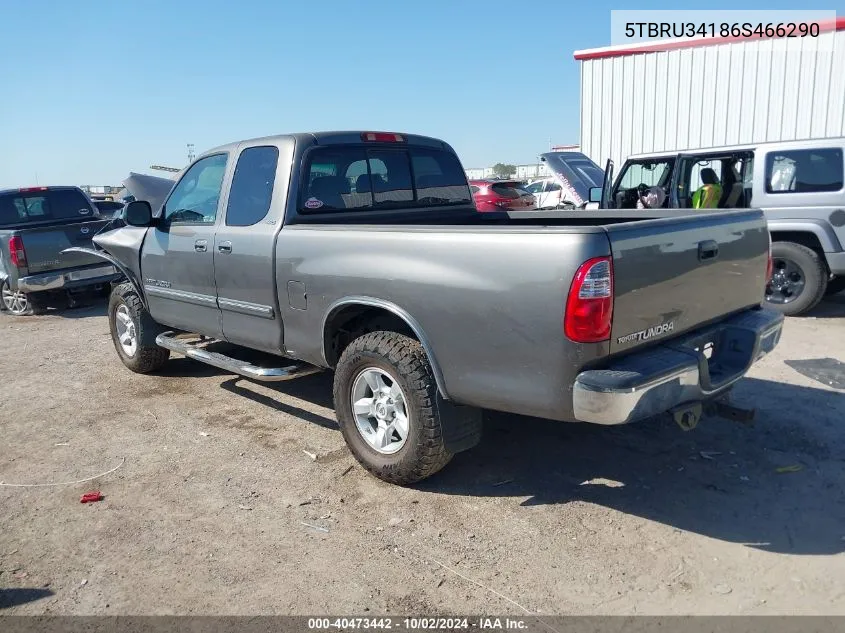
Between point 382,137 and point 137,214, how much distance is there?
6.68 feet

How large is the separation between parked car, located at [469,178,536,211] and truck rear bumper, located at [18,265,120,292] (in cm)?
778

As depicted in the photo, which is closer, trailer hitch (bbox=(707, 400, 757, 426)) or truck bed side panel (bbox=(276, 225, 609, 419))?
truck bed side panel (bbox=(276, 225, 609, 419))

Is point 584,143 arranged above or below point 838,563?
above

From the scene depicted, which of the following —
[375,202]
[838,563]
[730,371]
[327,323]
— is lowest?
[838,563]

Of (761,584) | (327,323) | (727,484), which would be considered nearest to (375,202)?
(327,323)

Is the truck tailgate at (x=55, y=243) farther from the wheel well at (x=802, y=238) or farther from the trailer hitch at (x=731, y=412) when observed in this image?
the wheel well at (x=802, y=238)

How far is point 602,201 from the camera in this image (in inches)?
355

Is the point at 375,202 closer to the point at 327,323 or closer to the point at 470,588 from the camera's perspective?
the point at 327,323

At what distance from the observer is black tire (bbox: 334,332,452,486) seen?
3506 millimetres

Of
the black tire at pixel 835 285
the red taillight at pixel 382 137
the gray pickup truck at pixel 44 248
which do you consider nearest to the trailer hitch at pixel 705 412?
the red taillight at pixel 382 137

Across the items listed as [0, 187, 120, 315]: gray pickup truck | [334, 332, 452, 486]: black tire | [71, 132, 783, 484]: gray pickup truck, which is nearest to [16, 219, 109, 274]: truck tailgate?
[0, 187, 120, 315]: gray pickup truck

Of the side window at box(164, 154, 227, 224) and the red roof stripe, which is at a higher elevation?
the red roof stripe

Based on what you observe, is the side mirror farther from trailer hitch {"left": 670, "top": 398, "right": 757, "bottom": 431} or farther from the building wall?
the building wall

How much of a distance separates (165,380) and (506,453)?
11.4 feet
